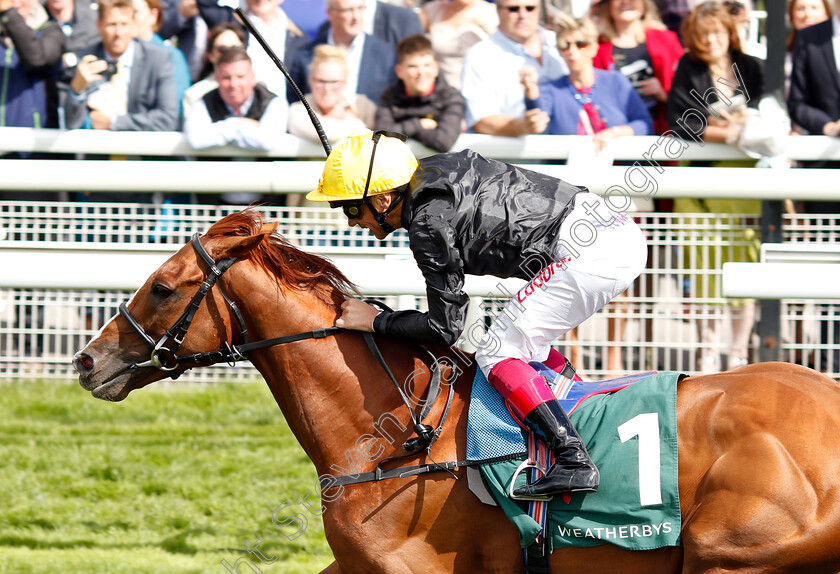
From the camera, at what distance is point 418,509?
320cm

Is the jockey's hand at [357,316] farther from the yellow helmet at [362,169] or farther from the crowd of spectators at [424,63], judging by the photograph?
the crowd of spectators at [424,63]

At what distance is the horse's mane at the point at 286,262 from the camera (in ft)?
11.2

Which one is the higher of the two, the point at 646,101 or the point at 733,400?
the point at 646,101

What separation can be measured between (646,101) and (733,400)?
3582 mm

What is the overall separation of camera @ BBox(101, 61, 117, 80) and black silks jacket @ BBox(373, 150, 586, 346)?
3520 millimetres

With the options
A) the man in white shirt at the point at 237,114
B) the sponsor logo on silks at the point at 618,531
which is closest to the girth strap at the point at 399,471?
the sponsor logo on silks at the point at 618,531

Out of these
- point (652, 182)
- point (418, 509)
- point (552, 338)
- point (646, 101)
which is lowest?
point (418, 509)

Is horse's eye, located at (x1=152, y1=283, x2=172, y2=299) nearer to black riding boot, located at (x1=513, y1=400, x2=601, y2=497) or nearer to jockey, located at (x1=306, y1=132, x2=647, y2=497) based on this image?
jockey, located at (x1=306, y1=132, x2=647, y2=497)

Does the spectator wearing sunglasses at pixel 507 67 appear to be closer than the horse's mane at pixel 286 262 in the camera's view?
No

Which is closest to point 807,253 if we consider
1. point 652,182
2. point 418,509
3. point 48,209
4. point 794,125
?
point 652,182

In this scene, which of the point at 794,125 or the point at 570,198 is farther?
the point at 794,125

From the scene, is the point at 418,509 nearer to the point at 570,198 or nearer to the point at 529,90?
the point at 570,198

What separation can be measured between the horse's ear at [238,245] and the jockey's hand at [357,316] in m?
0.36

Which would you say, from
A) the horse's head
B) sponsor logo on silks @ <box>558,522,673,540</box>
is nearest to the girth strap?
sponsor logo on silks @ <box>558,522,673,540</box>
